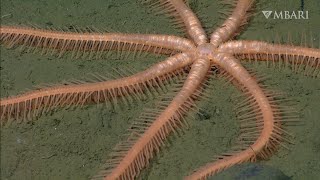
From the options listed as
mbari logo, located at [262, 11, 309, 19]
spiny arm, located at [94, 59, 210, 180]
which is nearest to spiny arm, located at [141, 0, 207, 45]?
spiny arm, located at [94, 59, 210, 180]

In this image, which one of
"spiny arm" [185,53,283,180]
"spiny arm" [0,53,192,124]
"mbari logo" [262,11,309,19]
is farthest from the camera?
"mbari logo" [262,11,309,19]

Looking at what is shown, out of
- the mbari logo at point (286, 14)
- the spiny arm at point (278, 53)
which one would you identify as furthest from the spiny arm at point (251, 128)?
the mbari logo at point (286, 14)

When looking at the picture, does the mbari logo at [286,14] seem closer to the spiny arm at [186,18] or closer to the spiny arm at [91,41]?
the spiny arm at [186,18]

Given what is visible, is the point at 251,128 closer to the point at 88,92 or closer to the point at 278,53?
the point at 278,53

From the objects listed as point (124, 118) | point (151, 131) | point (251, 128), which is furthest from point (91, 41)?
point (251, 128)

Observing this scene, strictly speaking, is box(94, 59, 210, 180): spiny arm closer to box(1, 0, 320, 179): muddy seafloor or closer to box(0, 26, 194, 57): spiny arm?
box(1, 0, 320, 179): muddy seafloor

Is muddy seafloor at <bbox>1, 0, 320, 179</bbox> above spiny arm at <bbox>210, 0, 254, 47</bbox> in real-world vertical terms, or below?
below

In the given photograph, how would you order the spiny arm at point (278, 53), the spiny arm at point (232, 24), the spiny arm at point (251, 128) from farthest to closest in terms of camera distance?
the spiny arm at point (232, 24) → the spiny arm at point (278, 53) → the spiny arm at point (251, 128)
